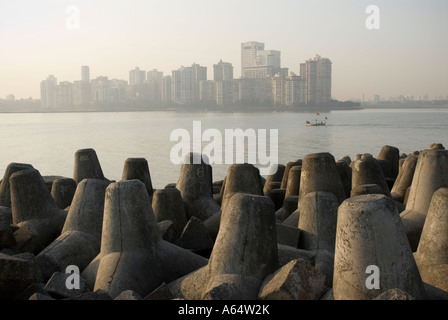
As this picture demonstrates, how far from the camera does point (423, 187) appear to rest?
17.1 feet

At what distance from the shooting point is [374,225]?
10.4 feet

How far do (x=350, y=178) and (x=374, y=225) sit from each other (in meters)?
4.17

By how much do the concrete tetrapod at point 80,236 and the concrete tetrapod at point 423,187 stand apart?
270 cm

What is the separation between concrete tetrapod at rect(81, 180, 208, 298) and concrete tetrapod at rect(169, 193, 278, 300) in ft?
1.68

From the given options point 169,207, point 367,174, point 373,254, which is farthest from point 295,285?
point 367,174

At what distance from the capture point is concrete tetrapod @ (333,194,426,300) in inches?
124

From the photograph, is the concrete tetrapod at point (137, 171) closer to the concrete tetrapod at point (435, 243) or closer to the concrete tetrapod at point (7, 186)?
the concrete tetrapod at point (7, 186)

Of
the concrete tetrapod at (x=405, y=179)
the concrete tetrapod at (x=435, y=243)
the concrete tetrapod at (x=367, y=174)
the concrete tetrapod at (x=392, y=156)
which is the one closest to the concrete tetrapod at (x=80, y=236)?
the concrete tetrapod at (x=435, y=243)

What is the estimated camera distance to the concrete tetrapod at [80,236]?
14.6 feet

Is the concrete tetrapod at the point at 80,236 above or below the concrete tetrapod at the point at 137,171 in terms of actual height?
below

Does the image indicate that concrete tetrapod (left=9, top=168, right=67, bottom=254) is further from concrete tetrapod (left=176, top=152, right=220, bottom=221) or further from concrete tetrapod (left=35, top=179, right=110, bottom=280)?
concrete tetrapod (left=176, top=152, right=220, bottom=221)

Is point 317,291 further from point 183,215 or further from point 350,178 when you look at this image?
point 350,178

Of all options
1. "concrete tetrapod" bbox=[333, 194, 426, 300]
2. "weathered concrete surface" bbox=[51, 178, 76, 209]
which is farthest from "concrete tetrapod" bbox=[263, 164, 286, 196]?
"concrete tetrapod" bbox=[333, 194, 426, 300]
